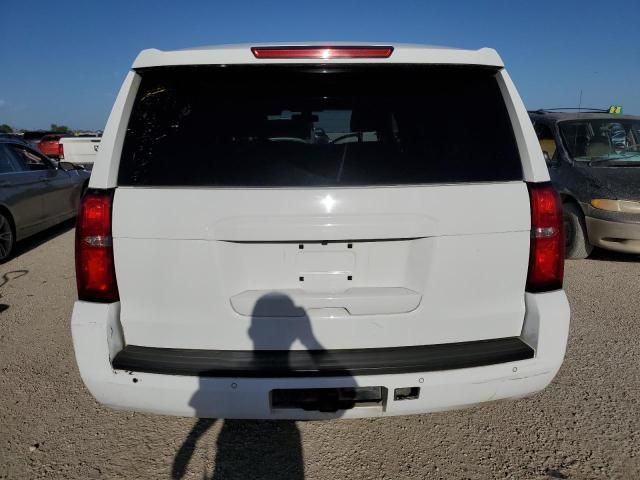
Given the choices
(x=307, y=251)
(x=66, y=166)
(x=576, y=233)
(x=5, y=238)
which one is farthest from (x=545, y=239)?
(x=66, y=166)

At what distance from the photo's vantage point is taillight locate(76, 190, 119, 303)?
5.91ft

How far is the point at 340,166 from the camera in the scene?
188cm

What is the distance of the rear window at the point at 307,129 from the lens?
1.85 m

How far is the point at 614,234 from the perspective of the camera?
5.21m

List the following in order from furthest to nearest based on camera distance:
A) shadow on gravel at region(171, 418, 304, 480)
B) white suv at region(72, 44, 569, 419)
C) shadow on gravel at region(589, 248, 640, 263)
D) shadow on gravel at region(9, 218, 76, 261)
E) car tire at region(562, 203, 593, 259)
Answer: shadow on gravel at region(9, 218, 76, 261) → shadow on gravel at region(589, 248, 640, 263) → car tire at region(562, 203, 593, 259) → shadow on gravel at region(171, 418, 304, 480) → white suv at region(72, 44, 569, 419)

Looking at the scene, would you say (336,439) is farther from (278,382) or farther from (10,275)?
(10,275)

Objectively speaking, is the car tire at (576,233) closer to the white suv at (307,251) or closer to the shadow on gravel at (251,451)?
the white suv at (307,251)

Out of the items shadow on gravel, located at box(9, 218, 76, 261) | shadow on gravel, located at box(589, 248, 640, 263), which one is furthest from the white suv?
shadow on gravel, located at box(9, 218, 76, 261)

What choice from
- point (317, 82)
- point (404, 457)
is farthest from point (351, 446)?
point (317, 82)

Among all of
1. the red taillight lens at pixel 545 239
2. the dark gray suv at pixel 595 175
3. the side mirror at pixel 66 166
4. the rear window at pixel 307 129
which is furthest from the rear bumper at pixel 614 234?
the side mirror at pixel 66 166

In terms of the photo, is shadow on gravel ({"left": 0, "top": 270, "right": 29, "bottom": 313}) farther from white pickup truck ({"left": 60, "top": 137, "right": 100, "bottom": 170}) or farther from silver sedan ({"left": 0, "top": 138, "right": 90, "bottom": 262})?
white pickup truck ({"left": 60, "top": 137, "right": 100, "bottom": 170})

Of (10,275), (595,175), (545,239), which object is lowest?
(10,275)

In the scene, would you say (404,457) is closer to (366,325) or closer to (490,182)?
Result: (366,325)

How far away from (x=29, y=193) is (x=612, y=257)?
8227 millimetres
